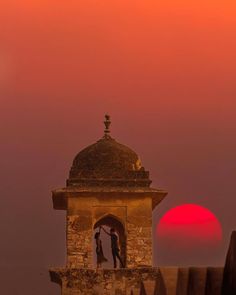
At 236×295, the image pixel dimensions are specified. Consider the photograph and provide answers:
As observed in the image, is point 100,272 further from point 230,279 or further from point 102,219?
point 230,279

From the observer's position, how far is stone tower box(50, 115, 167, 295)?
Answer: 20781mm

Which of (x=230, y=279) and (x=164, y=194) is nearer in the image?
(x=230, y=279)

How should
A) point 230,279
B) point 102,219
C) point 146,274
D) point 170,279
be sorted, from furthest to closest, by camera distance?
point 102,219, point 146,274, point 170,279, point 230,279

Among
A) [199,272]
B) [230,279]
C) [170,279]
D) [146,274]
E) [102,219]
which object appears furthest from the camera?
[102,219]

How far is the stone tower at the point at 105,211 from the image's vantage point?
20.8 m

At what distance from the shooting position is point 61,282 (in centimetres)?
2088

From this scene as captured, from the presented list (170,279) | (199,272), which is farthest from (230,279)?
(170,279)

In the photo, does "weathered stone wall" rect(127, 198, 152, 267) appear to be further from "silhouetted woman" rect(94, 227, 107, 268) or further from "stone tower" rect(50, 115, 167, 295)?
"silhouetted woman" rect(94, 227, 107, 268)

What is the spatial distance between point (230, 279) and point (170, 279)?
1642 millimetres

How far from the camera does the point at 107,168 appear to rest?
21344mm

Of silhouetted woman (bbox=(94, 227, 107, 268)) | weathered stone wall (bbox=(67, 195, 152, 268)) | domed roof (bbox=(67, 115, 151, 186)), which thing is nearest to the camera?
weathered stone wall (bbox=(67, 195, 152, 268))

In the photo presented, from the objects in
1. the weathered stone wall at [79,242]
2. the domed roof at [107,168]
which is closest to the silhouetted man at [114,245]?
the weathered stone wall at [79,242]

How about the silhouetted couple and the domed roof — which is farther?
the domed roof

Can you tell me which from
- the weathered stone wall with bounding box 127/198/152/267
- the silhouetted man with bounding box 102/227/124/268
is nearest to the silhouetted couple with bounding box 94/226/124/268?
the silhouetted man with bounding box 102/227/124/268
